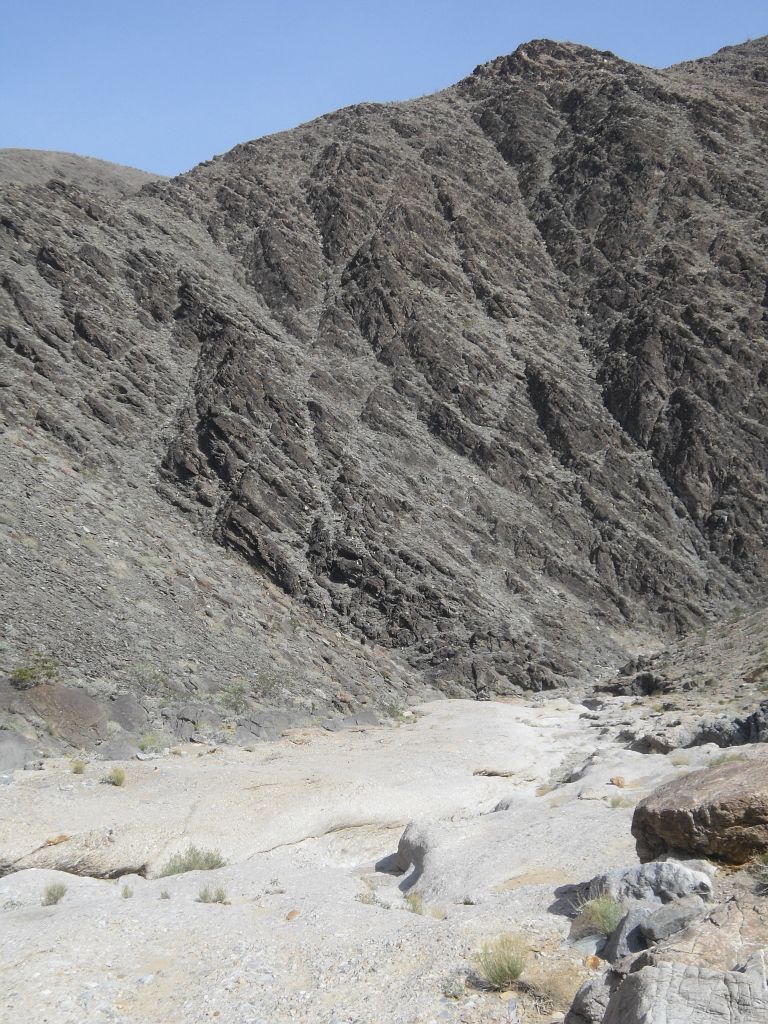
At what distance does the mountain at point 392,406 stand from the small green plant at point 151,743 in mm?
725

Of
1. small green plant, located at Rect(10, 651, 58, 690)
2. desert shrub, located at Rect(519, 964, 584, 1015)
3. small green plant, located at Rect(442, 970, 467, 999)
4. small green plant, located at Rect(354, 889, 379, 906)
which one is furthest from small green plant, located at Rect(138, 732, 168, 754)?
desert shrub, located at Rect(519, 964, 584, 1015)

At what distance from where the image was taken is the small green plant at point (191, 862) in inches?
395

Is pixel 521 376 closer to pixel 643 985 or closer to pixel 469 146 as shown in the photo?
pixel 469 146

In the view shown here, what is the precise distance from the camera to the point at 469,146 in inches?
2467

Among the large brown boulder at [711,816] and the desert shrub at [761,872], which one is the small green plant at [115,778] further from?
the desert shrub at [761,872]

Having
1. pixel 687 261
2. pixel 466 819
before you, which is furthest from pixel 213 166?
pixel 466 819

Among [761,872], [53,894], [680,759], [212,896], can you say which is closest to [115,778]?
[53,894]

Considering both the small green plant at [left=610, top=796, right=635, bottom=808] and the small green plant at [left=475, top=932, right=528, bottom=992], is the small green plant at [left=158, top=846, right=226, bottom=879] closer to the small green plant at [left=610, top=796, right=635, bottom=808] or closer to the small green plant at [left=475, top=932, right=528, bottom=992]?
the small green plant at [left=610, top=796, right=635, bottom=808]

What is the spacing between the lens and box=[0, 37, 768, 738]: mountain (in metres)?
24.7

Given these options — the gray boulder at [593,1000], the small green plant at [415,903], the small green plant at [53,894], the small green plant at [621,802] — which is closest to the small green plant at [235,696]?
the small green plant at [53,894]

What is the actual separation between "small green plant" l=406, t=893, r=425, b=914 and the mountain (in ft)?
35.9

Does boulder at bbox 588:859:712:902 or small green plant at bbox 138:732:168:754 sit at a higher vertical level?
boulder at bbox 588:859:712:902

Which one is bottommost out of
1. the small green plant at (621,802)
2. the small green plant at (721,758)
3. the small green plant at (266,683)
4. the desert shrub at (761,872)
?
the small green plant at (266,683)

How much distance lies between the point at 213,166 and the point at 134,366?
2995cm
